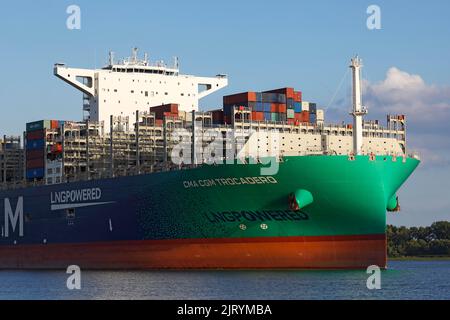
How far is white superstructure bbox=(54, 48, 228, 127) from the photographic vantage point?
60.2 m

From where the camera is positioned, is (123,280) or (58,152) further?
(58,152)

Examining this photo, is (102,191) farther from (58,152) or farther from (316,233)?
(316,233)

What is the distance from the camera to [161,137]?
53.5 metres

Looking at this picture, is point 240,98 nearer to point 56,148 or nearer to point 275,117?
point 275,117

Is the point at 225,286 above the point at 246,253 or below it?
below

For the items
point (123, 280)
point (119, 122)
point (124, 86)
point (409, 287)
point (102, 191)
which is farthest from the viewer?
point (124, 86)

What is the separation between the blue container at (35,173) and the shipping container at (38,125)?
268 centimetres

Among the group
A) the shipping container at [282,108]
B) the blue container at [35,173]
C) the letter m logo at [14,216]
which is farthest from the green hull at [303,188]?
the letter m logo at [14,216]

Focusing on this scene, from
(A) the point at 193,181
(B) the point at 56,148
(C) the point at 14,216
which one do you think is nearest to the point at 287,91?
(A) the point at 193,181

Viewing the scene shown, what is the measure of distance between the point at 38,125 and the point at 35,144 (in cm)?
131

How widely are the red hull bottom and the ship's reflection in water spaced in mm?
824

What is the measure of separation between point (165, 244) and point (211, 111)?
9920 millimetres

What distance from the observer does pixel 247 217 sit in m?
44.0
